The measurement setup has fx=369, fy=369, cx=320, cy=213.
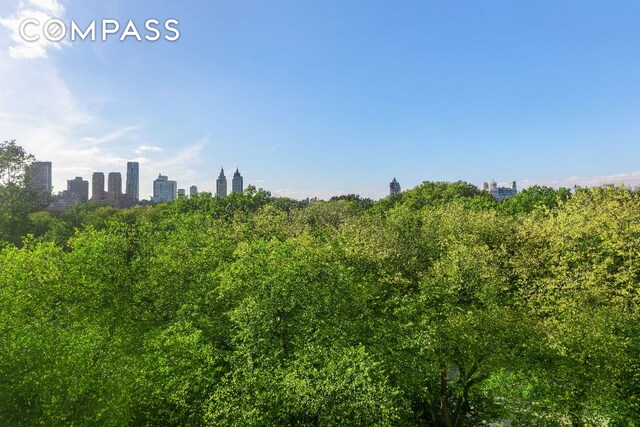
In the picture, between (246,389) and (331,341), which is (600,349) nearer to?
(331,341)

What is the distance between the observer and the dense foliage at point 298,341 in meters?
17.4

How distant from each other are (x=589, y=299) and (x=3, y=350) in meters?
38.3

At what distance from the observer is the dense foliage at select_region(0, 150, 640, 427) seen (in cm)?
1736

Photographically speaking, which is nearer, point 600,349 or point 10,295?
point 600,349

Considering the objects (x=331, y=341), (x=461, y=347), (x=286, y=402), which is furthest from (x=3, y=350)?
(x=461, y=347)

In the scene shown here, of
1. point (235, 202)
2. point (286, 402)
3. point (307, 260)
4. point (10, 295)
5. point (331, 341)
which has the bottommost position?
point (286, 402)

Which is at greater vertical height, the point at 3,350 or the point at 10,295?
the point at 10,295

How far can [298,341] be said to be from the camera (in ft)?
70.4

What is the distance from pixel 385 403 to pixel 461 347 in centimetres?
940

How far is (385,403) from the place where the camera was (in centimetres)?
1595

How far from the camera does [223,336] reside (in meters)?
25.5

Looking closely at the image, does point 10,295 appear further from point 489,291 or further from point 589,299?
point 589,299

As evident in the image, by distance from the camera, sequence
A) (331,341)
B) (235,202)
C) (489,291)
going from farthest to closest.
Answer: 1. (235,202)
2. (489,291)
3. (331,341)

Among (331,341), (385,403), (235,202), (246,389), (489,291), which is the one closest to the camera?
(385,403)
